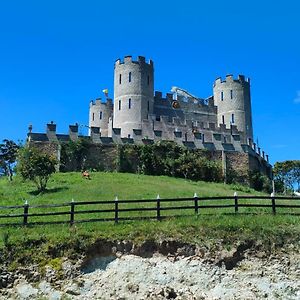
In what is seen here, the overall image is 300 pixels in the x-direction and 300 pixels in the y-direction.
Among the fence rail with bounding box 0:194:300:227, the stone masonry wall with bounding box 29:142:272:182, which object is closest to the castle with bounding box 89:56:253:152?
the stone masonry wall with bounding box 29:142:272:182

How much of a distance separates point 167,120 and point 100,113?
12397mm

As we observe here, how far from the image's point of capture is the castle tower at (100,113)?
61375mm

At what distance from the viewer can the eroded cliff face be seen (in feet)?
55.8

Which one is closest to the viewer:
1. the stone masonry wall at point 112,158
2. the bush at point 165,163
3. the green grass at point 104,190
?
the green grass at point 104,190

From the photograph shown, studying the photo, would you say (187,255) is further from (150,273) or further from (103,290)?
(103,290)

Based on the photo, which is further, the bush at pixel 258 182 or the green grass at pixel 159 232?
the bush at pixel 258 182

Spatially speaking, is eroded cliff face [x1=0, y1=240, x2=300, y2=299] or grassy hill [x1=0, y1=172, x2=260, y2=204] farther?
grassy hill [x1=0, y1=172, x2=260, y2=204]

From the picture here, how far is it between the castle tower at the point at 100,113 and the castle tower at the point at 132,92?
342cm

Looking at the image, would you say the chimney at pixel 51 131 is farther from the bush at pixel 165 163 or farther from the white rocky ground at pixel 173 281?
the white rocky ground at pixel 173 281

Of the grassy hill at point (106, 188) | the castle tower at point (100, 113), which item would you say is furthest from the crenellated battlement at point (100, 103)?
the grassy hill at point (106, 188)

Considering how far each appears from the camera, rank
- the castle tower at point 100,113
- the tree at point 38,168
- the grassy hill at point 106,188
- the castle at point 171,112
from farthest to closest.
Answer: the castle tower at point 100,113
the castle at point 171,112
the tree at point 38,168
the grassy hill at point 106,188

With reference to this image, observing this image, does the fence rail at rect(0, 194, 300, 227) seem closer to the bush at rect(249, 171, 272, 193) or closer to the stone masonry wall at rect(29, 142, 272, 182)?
the stone masonry wall at rect(29, 142, 272, 182)

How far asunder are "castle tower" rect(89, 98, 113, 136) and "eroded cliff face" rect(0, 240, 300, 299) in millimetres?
43501

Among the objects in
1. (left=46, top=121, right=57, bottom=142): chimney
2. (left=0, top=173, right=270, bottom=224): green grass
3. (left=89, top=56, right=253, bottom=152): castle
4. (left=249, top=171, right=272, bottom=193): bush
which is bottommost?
(left=0, top=173, right=270, bottom=224): green grass
